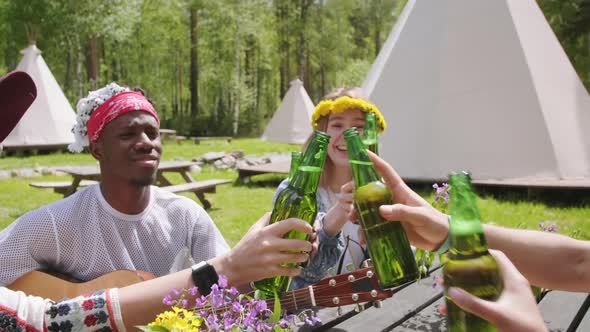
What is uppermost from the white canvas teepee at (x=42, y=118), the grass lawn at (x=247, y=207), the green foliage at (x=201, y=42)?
the green foliage at (x=201, y=42)

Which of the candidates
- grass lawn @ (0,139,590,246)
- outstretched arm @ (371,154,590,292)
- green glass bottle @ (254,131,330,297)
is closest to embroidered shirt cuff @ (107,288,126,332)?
green glass bottle @ (254,131,330,297)

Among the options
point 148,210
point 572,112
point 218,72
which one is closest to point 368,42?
point 218,72

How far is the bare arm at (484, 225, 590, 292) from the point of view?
4.22ft

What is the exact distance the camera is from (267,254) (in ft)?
3.83

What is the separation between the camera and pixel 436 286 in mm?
2023

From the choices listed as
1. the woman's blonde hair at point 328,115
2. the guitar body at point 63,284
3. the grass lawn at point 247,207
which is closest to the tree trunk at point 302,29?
the grass lawn at point 247,207

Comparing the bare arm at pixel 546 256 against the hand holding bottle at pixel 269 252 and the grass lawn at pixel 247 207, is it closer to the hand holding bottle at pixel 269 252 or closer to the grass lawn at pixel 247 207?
the hand holding bottle at pixel 269 252

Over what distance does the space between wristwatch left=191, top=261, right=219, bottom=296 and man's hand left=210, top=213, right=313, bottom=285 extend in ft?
0.12

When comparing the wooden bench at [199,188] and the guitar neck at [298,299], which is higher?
the guitar neck at [298,299]

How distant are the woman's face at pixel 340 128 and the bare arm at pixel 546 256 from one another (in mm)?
1468

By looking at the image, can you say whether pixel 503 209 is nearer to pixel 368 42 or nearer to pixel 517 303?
pixel 517 303

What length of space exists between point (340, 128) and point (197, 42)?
26888 mm

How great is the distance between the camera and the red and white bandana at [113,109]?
2.18 meters

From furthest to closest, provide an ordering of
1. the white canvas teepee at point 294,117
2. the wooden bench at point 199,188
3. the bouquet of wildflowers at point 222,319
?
the white canvas teepee at point 294,117
the wooden bench at point 199,188
the bouquet of wildflowers at point 222,319
